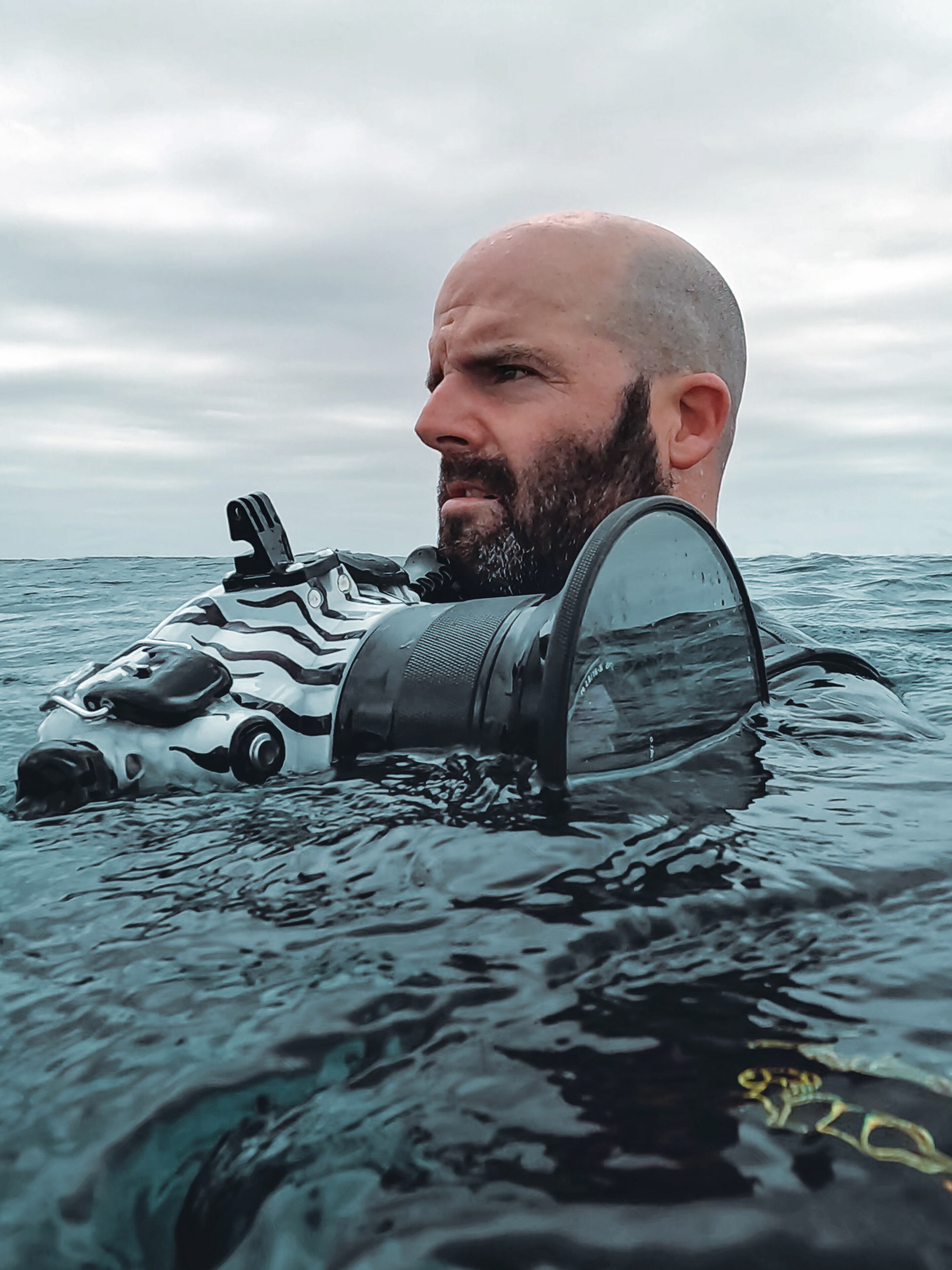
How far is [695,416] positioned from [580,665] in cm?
166

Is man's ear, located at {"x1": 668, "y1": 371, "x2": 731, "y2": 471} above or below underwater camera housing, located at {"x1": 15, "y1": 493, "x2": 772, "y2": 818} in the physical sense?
above

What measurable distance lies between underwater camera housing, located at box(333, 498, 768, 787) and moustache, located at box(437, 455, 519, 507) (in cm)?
78

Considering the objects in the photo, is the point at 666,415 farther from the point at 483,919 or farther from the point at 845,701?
the point at 483,919

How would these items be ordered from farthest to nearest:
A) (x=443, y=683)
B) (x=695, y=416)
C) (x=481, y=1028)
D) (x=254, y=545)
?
(x=695, y=416) → (x=254, y=545) → (x=443, y=683) → (x=481, y=1028)

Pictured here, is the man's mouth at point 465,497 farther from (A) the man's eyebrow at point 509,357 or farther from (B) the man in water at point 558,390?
(A) the man's eyebrow at point 509,357

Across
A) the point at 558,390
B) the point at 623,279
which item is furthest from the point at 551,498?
the point at 623,279

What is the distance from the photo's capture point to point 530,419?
2980 mm

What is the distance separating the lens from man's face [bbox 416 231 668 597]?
9.72 ft

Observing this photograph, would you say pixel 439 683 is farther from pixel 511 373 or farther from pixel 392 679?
pixel 511 373

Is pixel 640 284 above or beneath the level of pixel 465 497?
above

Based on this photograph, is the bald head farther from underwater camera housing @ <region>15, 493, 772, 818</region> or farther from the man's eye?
underwater camera housing @ <region>15, 493, 772, 818</region>

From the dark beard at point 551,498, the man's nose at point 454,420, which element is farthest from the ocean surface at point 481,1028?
the man's nose at point 454,420

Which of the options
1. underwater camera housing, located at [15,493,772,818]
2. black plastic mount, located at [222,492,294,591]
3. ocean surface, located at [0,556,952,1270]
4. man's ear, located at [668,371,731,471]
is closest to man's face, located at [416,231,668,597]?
man's ear, located at [668,371,731,471]

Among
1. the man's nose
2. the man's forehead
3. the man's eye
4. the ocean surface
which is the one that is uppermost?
the man's forehead
